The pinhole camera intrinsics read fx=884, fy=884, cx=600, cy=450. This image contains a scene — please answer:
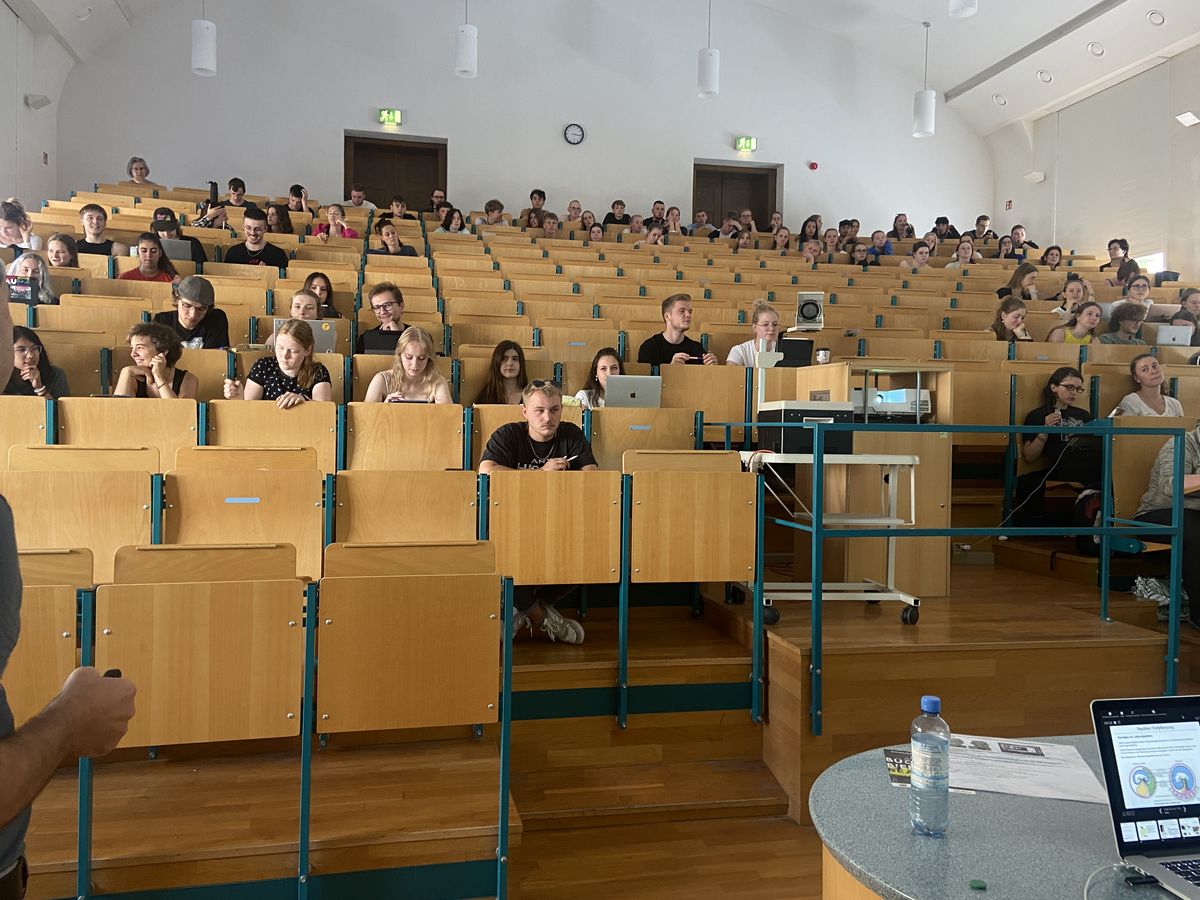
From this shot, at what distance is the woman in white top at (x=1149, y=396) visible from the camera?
3.54 m

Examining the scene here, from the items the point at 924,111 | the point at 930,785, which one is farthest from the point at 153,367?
the point at 924,111

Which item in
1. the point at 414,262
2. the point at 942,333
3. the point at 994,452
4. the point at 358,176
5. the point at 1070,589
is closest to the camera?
the point at 1070,589

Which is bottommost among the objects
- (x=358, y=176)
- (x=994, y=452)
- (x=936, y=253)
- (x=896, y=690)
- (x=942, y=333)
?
(x=896, y=690)

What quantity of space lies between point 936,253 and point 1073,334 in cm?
400

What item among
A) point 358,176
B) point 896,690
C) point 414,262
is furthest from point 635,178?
point 896,690

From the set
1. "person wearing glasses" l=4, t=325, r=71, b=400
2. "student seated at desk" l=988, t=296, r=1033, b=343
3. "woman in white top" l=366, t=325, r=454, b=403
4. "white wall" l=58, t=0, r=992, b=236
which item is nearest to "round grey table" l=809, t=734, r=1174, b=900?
"woman in white top" l=366, t=325, r=454, b=403

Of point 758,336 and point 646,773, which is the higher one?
point 758,336

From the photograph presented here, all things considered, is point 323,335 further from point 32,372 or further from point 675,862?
point 675,862

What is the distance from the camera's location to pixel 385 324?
392 cm

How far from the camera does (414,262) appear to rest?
547 centimetres

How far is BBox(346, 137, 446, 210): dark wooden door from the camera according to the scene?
Answer: 9523mm

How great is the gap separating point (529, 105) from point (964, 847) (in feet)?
31.8

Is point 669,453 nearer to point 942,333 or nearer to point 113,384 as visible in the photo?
point 113,384

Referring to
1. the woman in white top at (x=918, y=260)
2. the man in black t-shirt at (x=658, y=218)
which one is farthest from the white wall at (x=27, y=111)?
the woman in white top at (x=918, y=260)
